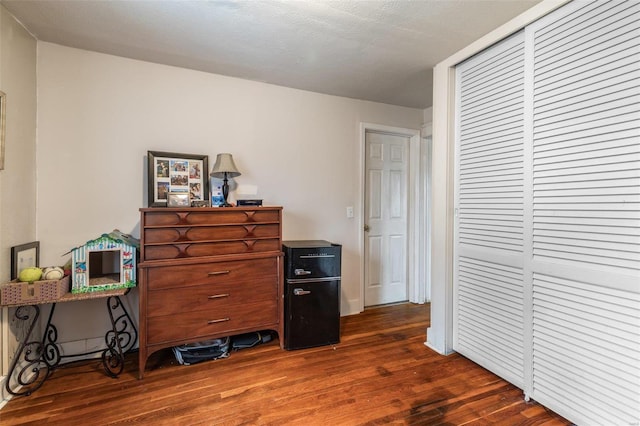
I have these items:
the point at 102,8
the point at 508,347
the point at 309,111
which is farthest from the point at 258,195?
the point at 508,347

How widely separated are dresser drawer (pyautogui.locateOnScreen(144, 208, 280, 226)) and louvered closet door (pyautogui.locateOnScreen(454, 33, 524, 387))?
5.00ft

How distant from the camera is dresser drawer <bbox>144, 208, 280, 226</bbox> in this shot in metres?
2.13

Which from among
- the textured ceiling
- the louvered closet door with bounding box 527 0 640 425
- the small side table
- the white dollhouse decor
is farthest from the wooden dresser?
the louvered closet door with bounding box 527 0 640 425

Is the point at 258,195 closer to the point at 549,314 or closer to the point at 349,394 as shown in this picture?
the point at 349,394

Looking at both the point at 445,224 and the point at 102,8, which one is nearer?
the point at 102,8

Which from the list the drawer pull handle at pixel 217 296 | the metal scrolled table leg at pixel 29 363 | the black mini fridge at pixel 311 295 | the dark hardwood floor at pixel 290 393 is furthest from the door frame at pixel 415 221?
the metal scrolled table leg at pixel 29 363

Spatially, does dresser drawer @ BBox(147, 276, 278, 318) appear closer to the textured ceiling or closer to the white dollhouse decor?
the white dollhouse decor

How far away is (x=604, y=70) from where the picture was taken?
1.53 metres

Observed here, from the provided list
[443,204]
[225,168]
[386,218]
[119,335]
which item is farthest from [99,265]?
[386,218]

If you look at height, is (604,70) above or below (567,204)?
above

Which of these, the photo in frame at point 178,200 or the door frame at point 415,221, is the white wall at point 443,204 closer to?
the door frame at point 415,221

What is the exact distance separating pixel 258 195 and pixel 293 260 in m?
0.79

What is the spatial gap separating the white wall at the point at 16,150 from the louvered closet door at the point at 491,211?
3.04 m

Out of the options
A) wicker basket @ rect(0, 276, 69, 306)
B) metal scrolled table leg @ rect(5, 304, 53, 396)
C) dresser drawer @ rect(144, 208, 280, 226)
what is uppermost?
dresser drawer @ rect(144, 208, 280, 226)
